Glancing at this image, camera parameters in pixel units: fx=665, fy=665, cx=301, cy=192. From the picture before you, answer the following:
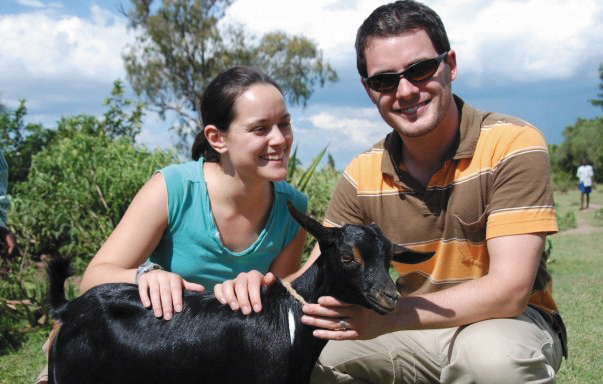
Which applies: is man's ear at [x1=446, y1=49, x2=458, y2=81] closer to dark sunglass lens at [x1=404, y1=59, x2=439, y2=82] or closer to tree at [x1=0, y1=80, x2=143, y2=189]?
dark sunglass lens at [x1=404, y1=59, x2=439, y2=82]

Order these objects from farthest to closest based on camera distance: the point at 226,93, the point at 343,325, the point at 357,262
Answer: the point at 226,93 < the point at 343,325 < the point at 357,262

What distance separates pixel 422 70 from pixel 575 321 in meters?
4.86

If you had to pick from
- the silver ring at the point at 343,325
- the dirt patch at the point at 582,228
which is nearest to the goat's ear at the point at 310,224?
the silver ring at the point at 343,325

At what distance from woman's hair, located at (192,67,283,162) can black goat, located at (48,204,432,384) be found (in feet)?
3.72

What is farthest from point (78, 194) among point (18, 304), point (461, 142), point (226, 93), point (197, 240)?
point (461, 142)

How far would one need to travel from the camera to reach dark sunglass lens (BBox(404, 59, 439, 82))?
3510 millimetres

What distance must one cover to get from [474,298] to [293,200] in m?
1.45

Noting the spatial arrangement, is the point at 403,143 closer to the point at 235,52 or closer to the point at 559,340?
the point at 559,340

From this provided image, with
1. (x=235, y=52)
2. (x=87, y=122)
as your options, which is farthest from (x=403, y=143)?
(x=235, y=52)

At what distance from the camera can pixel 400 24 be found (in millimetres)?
3557

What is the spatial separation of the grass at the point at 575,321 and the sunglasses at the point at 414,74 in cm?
288

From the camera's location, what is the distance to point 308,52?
38031 mm

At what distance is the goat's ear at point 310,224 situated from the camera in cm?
286

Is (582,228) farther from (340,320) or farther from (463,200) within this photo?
(340,320)
